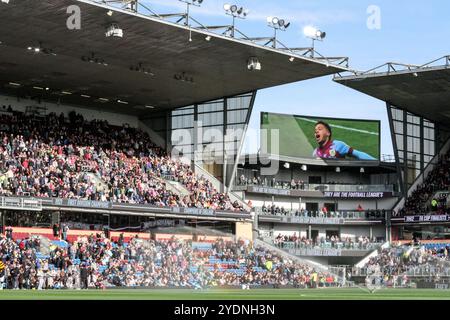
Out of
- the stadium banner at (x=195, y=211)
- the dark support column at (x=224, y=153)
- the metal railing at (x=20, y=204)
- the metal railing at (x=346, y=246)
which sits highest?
the dark support column at (x=224, y=153)

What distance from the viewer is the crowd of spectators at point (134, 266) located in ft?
133

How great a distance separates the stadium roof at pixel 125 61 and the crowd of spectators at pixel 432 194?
719 inches

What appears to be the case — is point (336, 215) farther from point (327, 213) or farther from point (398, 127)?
point (398, 127)

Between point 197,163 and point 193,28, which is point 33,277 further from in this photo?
point 197,163

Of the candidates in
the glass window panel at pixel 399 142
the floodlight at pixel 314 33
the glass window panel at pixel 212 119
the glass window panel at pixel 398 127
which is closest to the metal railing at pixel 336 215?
the glass window panel at pixel 399 142

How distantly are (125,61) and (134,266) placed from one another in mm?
15936

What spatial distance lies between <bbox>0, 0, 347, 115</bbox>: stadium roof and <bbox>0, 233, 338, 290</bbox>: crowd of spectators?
12021mm

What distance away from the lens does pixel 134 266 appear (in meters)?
45.4

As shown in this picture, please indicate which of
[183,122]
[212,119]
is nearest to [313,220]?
[212,119]

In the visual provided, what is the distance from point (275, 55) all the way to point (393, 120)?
858 inches

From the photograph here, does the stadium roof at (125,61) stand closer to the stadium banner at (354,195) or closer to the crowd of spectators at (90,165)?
the crowd of spectators at (90,165)
